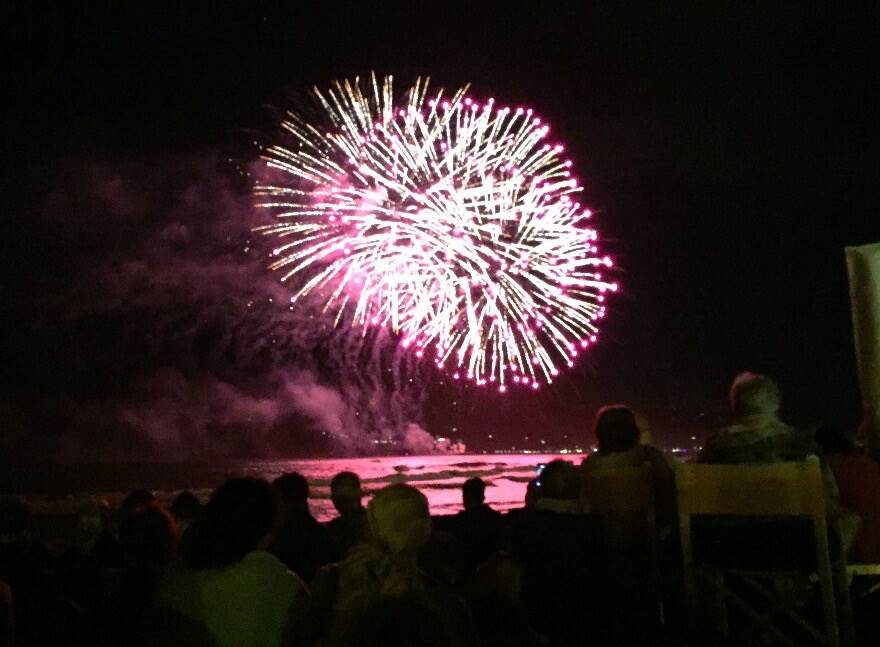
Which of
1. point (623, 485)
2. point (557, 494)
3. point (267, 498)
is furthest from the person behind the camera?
point (557, 494)

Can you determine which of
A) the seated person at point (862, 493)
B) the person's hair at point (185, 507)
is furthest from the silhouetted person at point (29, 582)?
the seated person at point (862, 493)

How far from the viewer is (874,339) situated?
5.48 metres

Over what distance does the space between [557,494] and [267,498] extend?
202cm

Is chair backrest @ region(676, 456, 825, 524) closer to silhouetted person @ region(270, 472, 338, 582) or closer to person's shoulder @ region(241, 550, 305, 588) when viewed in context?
person's shoulder @ region(241, 550, 305, 588)

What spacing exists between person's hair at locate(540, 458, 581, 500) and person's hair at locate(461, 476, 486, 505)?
1.50 metres

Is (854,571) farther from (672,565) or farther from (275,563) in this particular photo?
(275,563)

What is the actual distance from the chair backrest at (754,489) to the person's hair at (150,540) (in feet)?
7.59

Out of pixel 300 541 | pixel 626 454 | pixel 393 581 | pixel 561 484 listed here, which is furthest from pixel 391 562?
pixel 300 541

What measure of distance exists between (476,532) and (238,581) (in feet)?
Answer: 10.3

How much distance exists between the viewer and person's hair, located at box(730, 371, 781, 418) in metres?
4.52

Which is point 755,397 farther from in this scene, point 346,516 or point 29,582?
point 29,582

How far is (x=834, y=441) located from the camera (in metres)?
5.65

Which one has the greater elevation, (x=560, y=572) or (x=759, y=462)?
(x=759, y=462)

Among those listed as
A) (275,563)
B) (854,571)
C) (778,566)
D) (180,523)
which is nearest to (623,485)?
(778,566)
